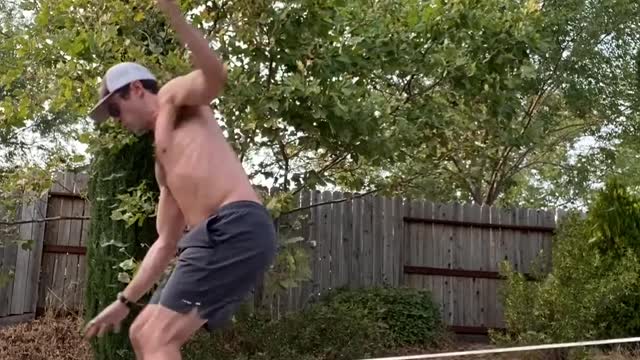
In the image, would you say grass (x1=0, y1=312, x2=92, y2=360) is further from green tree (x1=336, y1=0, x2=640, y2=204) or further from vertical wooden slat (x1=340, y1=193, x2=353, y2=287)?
green tree (x1=336, y1=0, x2=640, y2=204)

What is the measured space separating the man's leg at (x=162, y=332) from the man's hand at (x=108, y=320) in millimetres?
423

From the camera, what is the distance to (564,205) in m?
14.5

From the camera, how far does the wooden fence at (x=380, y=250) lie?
8.55 metres

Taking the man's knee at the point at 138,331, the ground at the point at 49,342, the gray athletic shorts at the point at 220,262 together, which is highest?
the gray athletic shorts at the point at 220,262

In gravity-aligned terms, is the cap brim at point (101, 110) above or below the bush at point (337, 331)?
above

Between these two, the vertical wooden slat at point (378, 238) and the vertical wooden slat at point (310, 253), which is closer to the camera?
the vertical wooden slat at point (310, 253)

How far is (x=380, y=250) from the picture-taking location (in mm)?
9484

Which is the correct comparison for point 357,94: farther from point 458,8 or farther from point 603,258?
point 603,258

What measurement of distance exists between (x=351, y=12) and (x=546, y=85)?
5005mm

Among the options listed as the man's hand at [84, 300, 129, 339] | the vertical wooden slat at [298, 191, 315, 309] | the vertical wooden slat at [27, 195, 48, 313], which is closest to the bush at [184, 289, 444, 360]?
the vertical wooden slat at [298, 191, 315, 309]

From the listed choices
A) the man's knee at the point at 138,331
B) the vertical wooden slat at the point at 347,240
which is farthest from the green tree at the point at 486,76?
the man's knee at the point at 138,331

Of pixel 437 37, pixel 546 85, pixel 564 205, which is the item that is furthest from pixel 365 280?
pixel 564 205

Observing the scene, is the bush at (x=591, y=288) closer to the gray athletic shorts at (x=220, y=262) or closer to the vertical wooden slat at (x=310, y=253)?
the vertical wooden slat at (x=310, y=253)

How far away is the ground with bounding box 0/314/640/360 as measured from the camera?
7.68m
